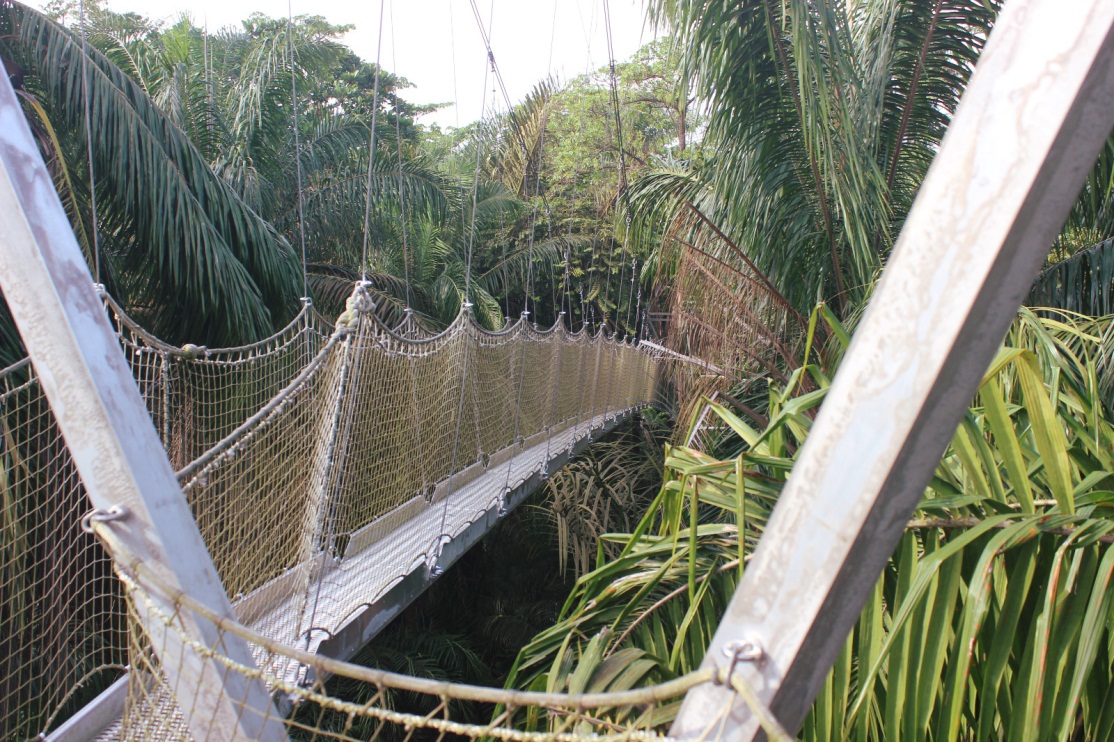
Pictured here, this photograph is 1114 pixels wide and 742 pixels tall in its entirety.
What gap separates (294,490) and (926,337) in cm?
241

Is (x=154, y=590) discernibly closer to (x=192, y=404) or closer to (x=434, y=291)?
(x=192, y=404)

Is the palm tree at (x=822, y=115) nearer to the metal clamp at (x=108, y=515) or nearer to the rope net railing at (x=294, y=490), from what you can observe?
the rope net railing at (x=294, y=490)

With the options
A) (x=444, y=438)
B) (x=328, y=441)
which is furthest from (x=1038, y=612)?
(x=444, y=438)

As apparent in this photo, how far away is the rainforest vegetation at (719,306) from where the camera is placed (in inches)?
47.1

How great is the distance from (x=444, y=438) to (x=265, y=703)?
251 cm

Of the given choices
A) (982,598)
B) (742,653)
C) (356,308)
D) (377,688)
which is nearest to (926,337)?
(742,653)

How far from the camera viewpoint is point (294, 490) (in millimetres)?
2770

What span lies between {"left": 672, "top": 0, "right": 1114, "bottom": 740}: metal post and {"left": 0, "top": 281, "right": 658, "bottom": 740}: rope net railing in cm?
44

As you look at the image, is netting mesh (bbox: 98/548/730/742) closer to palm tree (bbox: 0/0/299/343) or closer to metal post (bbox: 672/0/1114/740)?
metal post (bbox: 672/0/1114/740)

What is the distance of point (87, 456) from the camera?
106 centimetres

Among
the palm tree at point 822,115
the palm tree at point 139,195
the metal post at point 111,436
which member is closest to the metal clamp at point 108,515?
the metal post at point 111,436

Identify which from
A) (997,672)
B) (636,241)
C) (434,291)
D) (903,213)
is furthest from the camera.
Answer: (434,291)

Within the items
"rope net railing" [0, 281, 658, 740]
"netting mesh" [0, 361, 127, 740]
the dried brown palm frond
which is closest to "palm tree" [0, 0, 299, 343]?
"rope net railing" [0, 281, 658, 740]

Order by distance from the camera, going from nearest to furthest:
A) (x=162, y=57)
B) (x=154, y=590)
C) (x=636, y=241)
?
(x=154, y=590), (x=636, y=241), (x=162, y=57)
